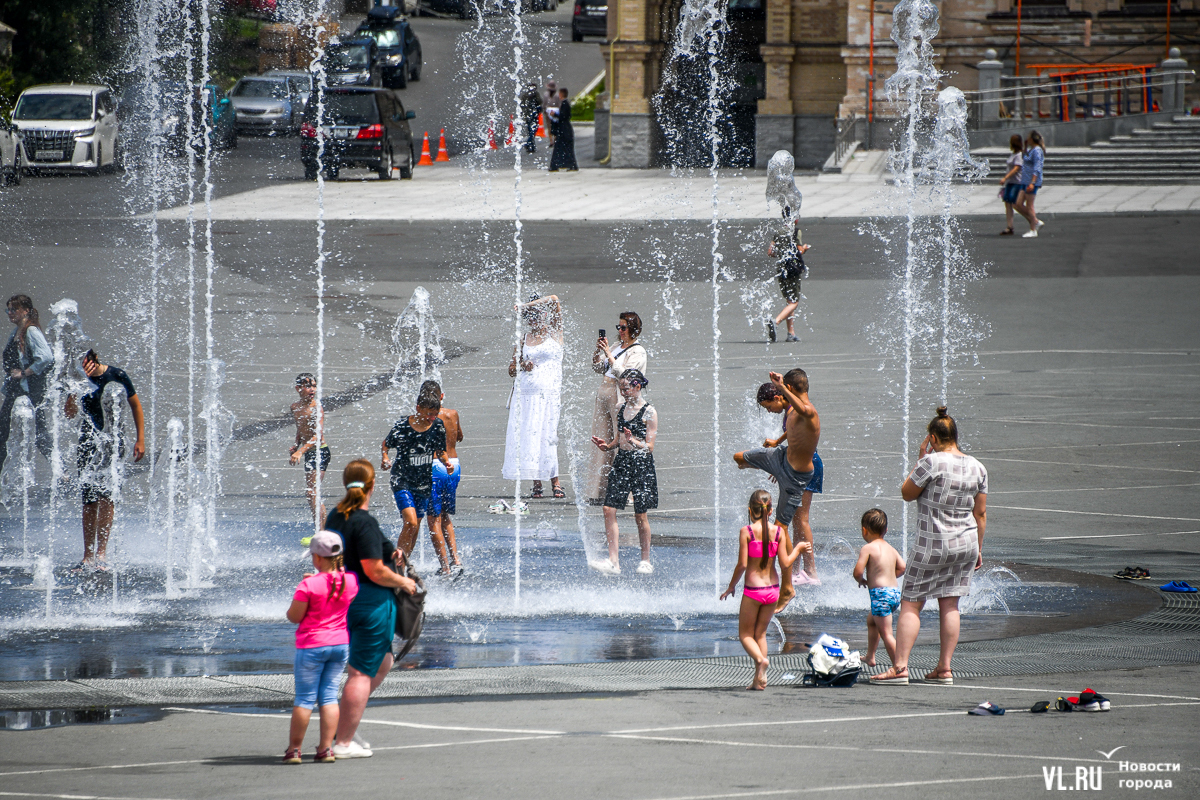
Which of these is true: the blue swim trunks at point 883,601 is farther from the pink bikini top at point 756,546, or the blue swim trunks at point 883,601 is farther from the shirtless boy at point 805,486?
the shirtless boy at point 805,486

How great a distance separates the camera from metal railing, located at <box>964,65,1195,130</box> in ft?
116

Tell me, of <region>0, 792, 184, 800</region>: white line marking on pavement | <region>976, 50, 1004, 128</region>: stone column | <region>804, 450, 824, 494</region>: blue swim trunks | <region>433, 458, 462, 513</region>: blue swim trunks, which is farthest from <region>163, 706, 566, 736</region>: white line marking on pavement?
<region>976, 50, 1004, 128</region>: stone column

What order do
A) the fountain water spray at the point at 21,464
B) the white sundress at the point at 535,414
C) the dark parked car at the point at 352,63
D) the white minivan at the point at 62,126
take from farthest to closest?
the dark parked car at the point at 352,63 → the white minivan at the point at 62,126 → the white sundress at the point at 535,414 → the fountain water spray at the point at 21,464

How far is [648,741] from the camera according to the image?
6.47 m

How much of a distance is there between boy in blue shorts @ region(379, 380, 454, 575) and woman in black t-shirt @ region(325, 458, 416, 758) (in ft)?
11.1

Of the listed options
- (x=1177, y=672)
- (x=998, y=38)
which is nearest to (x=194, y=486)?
(x=1177, y=672)

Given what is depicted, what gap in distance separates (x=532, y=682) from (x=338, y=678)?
159 cm

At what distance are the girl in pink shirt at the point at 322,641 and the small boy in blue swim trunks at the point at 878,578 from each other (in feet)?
9.23

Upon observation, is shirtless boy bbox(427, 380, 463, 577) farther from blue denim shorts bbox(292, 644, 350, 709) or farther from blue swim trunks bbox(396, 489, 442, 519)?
blue denim shorts bbox(292, 644, 350, 709)

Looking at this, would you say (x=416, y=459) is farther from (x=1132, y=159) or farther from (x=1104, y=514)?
(x=1132, y=159)

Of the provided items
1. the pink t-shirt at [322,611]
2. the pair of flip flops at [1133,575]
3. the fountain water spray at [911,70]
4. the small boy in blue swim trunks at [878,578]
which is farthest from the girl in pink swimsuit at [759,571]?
the fountain water spray at [911,70]

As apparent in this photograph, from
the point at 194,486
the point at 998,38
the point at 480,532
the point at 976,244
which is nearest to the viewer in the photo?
the point at 480,532

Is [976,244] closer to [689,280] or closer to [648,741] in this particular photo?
[689,280]

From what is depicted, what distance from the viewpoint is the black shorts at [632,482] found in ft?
33.9
